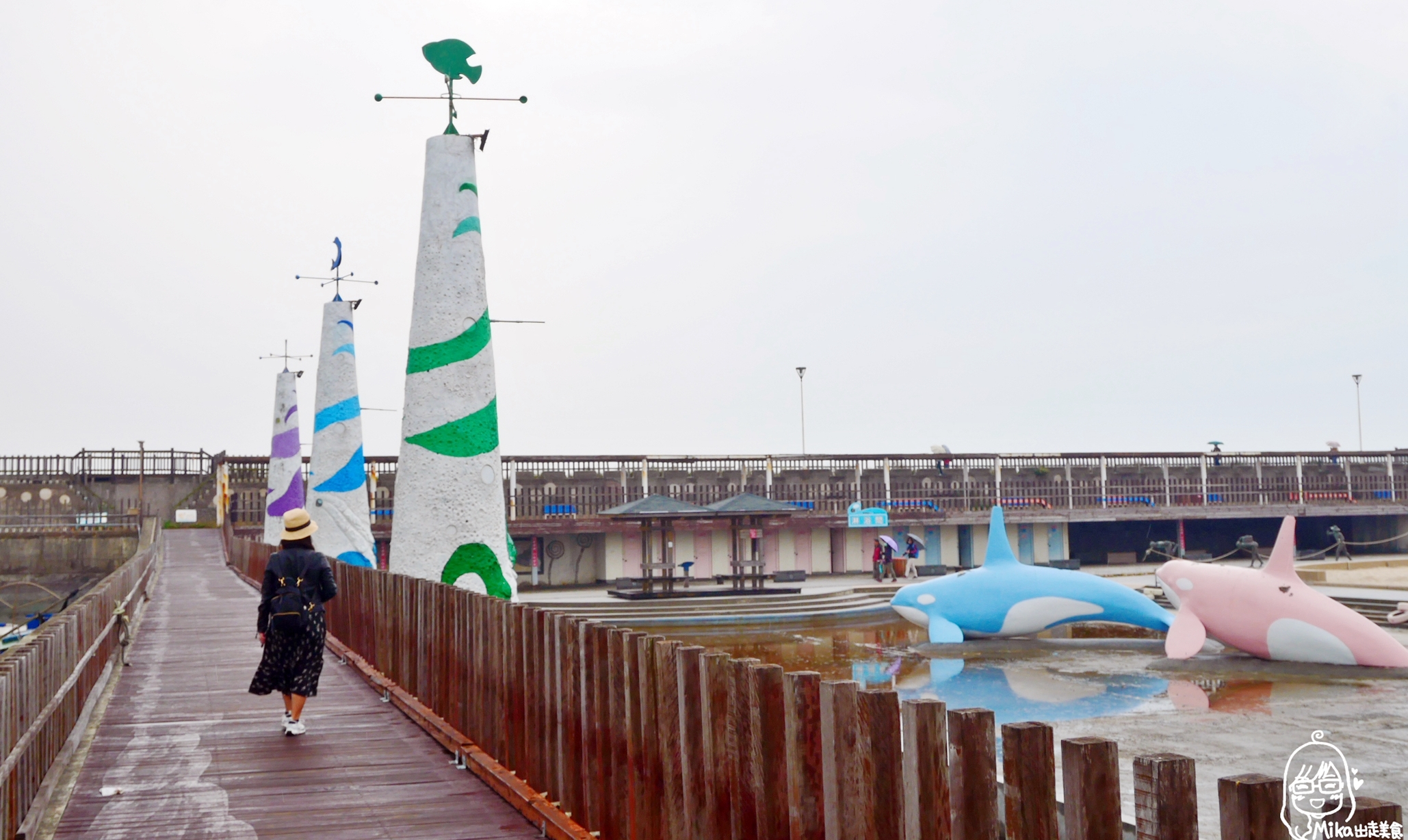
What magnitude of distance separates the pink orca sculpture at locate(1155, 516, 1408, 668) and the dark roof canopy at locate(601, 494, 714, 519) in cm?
1183

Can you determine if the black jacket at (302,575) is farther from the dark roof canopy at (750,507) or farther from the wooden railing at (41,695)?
the dark roof canopy at (750,507)

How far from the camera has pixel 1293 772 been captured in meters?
10.0

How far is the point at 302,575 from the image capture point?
759 centimetres

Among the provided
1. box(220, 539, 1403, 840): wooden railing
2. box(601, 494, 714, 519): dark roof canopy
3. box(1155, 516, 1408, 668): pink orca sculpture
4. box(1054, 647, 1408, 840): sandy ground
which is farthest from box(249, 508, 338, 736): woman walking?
box(601, 494, 714, 519): dark roof canopy

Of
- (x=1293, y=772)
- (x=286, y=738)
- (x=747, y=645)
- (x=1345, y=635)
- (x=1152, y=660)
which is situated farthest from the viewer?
→ (x=747, y=645)

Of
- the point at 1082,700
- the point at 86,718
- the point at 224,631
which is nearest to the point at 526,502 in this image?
the point at 224,631

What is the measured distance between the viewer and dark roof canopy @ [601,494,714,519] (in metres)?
27.1

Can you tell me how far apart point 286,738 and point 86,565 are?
1288 inches

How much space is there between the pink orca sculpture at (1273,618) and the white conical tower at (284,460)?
19.8 meters

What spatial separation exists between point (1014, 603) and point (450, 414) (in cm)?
1334

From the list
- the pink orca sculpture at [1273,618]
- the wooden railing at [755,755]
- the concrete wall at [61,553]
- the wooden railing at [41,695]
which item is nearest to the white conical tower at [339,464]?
the wooden railing at [41,695]

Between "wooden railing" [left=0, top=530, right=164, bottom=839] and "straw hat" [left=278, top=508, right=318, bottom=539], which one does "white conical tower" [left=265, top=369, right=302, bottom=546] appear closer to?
"wooden railing" [left=0, top=530, right=164, bottom=839]

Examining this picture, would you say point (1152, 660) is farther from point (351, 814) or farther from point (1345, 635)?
point (351, 814)

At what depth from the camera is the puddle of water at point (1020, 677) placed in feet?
47.1
